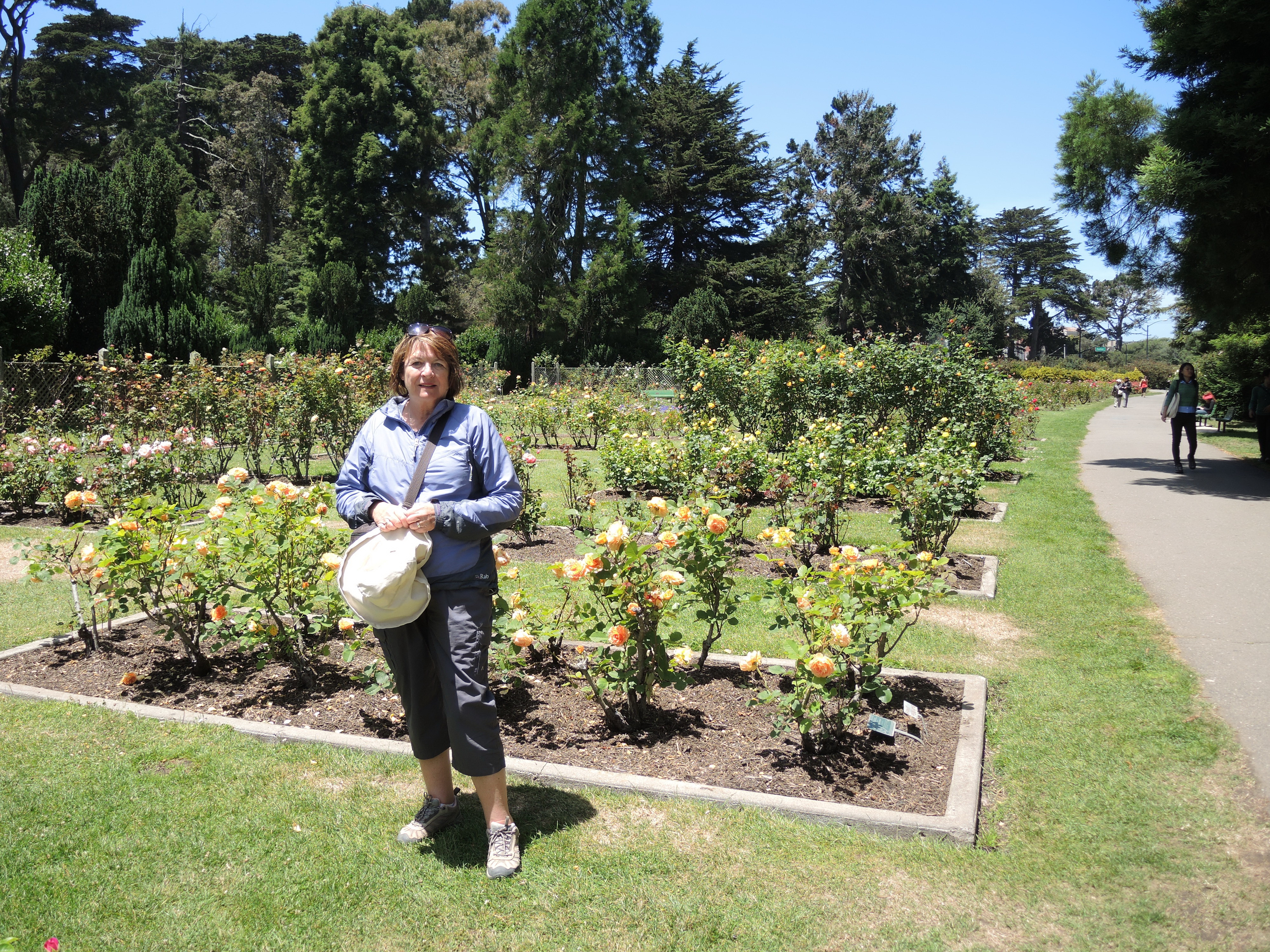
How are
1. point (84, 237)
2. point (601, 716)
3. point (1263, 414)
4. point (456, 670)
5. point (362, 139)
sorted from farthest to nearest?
point (362, 139)
point (84, 237)
point (1263, 414)
point (601, 716)
point (456, 670)

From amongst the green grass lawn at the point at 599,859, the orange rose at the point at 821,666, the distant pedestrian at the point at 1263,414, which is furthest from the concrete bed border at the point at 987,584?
the distant pedestrian at the point at 1263,414

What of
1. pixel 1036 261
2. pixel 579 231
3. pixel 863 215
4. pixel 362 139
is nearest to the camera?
pixel 579 231

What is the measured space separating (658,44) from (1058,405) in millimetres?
23382

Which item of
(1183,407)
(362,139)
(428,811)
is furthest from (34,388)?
(362,139)

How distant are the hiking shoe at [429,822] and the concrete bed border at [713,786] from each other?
0.39 m

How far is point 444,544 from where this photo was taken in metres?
2.71

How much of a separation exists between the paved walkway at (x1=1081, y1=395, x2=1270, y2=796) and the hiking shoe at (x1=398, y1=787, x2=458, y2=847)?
3.14m

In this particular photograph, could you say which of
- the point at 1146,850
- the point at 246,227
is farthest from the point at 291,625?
the point at 246,227

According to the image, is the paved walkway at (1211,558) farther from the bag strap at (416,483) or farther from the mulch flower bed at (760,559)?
the bag strap at (416,483)

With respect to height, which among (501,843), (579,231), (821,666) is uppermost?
(579,231)

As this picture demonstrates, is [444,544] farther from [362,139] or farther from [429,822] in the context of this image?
[362,139]

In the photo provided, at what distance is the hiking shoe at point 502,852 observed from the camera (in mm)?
2748

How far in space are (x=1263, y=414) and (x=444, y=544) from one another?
15917mm

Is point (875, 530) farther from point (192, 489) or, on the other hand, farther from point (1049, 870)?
point (192, 489)
